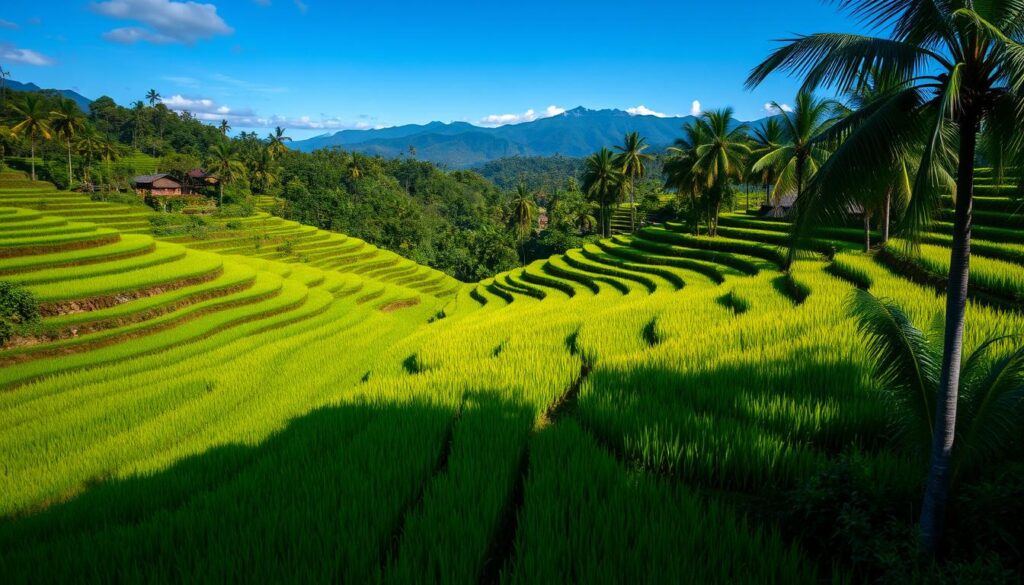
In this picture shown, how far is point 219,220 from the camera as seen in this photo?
42250 millimetres

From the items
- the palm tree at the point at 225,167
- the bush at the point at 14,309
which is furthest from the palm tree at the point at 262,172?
the bush at the point at 14,309

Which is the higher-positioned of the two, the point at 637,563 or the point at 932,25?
the point at 932,25

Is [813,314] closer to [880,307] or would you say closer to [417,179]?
[880,307]

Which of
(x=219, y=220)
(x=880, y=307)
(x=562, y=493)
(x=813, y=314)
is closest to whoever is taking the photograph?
(x=880, y=307)

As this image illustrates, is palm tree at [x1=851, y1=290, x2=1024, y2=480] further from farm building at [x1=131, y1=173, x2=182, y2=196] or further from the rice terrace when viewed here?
farm building at [x1=131, y1=173, x2=182, y2=196]

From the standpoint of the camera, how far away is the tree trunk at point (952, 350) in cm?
280

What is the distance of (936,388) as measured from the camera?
10.7 ft

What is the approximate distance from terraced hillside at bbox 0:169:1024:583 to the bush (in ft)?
1.63

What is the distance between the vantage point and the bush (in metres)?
13.2

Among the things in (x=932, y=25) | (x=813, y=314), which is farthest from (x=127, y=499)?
(x=813, y=314)

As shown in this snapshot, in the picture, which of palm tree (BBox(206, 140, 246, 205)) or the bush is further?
palm tree (BBox(206, 140, 246, 205))

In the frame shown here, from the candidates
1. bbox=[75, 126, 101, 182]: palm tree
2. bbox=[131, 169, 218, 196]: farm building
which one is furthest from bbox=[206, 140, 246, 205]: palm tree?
bbox=[75, 126, 101, 182]: palm tree

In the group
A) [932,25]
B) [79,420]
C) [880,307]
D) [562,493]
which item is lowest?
[79,420]

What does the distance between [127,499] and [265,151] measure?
80.4 metres
